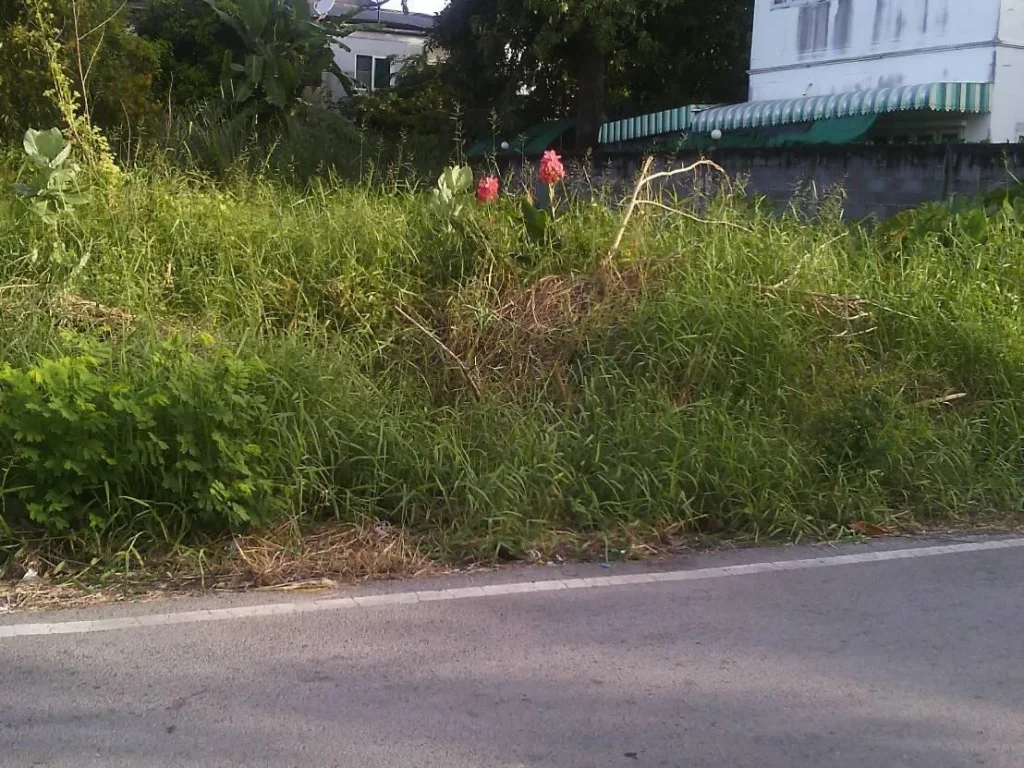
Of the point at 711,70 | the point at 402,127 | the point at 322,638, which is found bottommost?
the point at 322,638

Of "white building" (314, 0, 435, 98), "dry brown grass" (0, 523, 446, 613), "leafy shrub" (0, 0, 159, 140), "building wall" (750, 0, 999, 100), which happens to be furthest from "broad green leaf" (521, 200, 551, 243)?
"white building" (314, 0, 435, 98)

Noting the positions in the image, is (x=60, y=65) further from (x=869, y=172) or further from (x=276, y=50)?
(x=276, y=50)

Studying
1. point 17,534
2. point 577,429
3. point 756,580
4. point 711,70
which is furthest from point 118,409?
point 711,70

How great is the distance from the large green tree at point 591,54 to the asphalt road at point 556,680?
57.2 feet

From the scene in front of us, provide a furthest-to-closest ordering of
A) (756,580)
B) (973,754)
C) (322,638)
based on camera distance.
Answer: (756,580)
(322,638)
(973,754)

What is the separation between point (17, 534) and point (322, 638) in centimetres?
192

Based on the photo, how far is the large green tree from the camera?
20875 mm

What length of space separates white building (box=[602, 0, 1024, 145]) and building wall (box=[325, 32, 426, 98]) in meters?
13.3

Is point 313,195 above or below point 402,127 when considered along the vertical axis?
below

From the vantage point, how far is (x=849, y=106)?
1802 cm

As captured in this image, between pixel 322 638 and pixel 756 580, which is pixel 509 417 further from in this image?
pixel 322 638

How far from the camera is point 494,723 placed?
3.67 m

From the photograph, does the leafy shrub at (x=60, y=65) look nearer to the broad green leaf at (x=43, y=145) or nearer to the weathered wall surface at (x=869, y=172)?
the broad green leaf at (x=43, y=145)

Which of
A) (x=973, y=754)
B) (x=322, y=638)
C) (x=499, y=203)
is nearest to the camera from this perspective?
(x=973, y=754)
